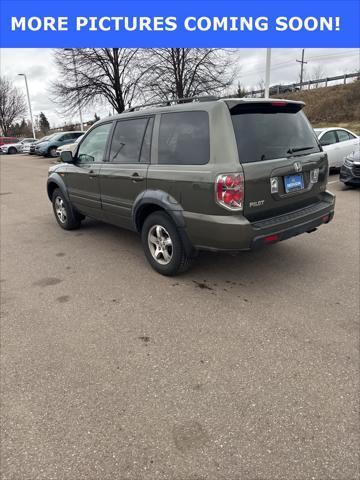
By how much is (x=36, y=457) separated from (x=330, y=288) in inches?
118

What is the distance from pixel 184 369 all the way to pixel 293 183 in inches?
85.4

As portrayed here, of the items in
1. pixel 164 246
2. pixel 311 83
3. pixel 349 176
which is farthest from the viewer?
pixel 311 83

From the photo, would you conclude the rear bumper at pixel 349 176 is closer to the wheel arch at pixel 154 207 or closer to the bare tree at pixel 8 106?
the wheel arch at pixel 154 207

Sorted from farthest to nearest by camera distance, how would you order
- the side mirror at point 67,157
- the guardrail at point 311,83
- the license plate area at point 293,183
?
1. the guardrail at point 311,83
2. the side mirror at point 67,157
3. the license plate area at point 293,183

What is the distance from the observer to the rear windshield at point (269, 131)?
3.39 m

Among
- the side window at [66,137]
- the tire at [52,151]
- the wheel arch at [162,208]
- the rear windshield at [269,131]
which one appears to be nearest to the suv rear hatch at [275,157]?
the rear windshield at [269,131]

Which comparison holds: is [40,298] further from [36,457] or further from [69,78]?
[69,78]

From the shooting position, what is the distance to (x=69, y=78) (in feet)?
67.3

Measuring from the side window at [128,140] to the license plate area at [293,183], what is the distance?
5.75 ft

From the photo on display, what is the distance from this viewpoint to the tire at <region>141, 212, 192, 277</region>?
3892 mm

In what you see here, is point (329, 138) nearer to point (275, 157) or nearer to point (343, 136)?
point (343, 136)

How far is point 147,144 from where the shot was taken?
4.17 meters

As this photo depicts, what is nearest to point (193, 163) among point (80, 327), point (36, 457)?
point (80, 327)

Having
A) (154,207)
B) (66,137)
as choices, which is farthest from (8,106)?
(154,207)
